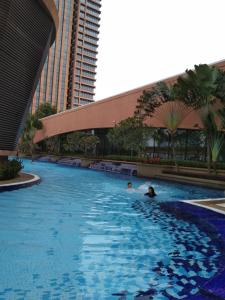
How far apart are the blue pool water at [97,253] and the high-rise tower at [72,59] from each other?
119423mm

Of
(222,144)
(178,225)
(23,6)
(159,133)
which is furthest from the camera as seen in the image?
(159,133)

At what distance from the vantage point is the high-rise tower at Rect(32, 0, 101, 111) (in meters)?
129

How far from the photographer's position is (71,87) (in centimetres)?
13425

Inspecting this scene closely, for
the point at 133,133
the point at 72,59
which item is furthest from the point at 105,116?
the point at 72,59

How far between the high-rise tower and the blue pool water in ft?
392

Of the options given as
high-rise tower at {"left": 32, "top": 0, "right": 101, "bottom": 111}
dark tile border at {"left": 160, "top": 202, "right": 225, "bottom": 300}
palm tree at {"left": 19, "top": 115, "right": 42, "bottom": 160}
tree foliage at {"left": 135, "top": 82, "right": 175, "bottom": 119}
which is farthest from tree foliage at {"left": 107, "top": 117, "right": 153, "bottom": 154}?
high-rise tower at {"left": 32, "top": 0, "right": 101, "bottom": 111}

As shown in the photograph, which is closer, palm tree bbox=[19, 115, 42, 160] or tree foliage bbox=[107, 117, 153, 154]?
tree foliage bbox=[107, 117, 153, 154]

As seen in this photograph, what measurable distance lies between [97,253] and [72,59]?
136 m

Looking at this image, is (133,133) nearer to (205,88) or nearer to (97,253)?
(205,88)

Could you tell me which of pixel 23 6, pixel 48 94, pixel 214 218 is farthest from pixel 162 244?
pixel 48 94

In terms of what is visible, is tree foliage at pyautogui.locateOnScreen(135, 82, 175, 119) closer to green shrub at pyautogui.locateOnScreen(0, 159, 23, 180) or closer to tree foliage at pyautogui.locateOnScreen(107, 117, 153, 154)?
tree foliage at pyautogui.locateOnScreen(107, 117, 153, 154)

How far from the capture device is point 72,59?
13650cm

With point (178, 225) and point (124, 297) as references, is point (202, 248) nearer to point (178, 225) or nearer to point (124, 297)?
point (178, 225)

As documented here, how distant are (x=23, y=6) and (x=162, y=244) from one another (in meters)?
14.2
